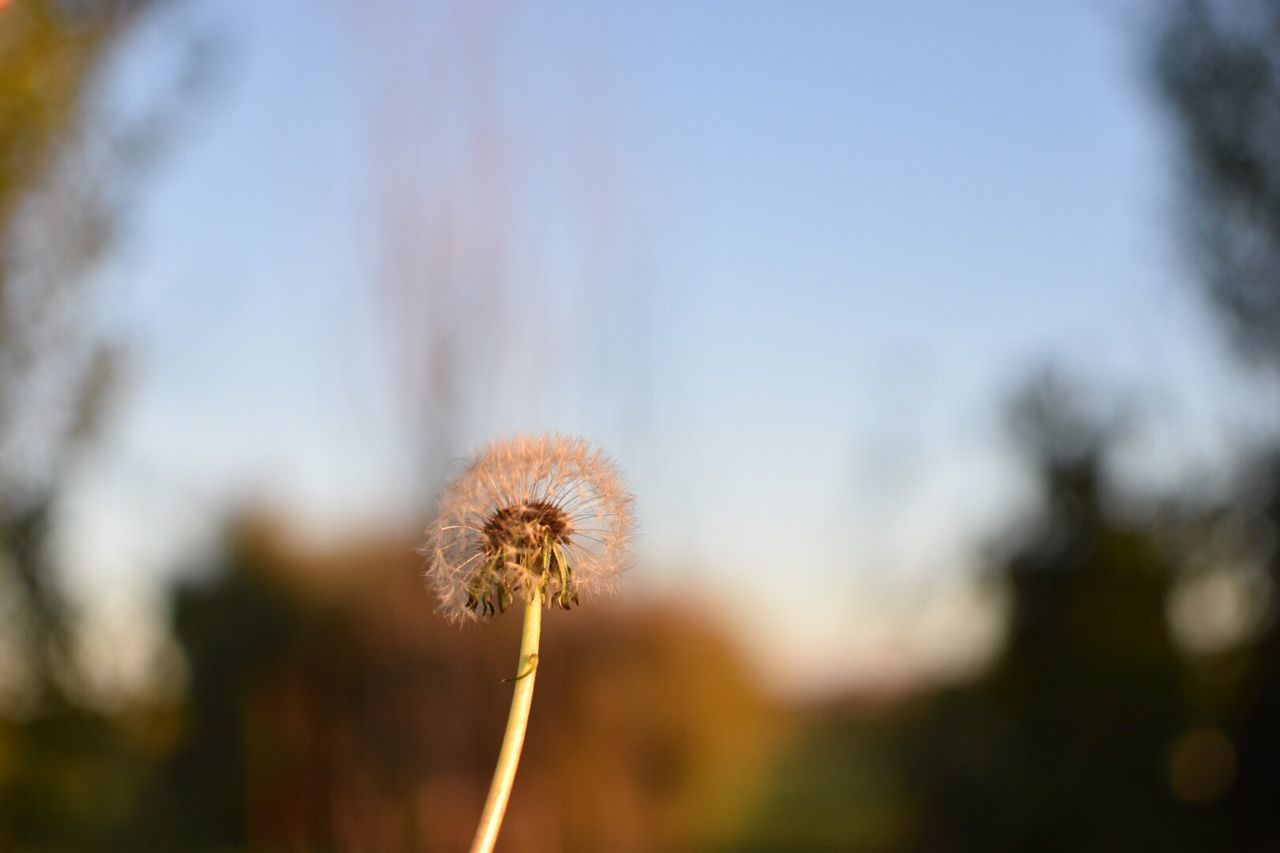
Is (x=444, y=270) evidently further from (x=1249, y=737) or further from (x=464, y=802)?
(x=1249, y=737)

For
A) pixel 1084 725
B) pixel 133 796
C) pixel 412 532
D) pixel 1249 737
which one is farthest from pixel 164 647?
pixel 1249 737

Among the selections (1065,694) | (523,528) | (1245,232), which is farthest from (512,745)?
(1065,694)

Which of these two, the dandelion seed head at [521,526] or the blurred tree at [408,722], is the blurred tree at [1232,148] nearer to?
the blurred tree at [408,722]

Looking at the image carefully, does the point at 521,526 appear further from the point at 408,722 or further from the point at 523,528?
the point at 408,722

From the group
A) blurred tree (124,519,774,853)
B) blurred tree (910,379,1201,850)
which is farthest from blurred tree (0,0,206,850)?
blurred tree (910,379,1201,850)

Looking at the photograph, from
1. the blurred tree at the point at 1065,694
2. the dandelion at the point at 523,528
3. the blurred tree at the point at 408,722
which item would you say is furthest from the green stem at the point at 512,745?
the blurred tree at the point at 1065,694

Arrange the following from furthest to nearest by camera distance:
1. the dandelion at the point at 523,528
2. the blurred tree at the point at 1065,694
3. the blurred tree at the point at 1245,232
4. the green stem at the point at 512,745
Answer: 1. the blurred tree at the point at 1065,694
2. the blurred tree at the point at 1245,232
3. the dandelion at the point at 523,528
4. the green stem at the point at 512,745

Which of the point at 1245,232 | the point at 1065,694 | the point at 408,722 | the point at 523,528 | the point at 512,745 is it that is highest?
the point at 1245,232
